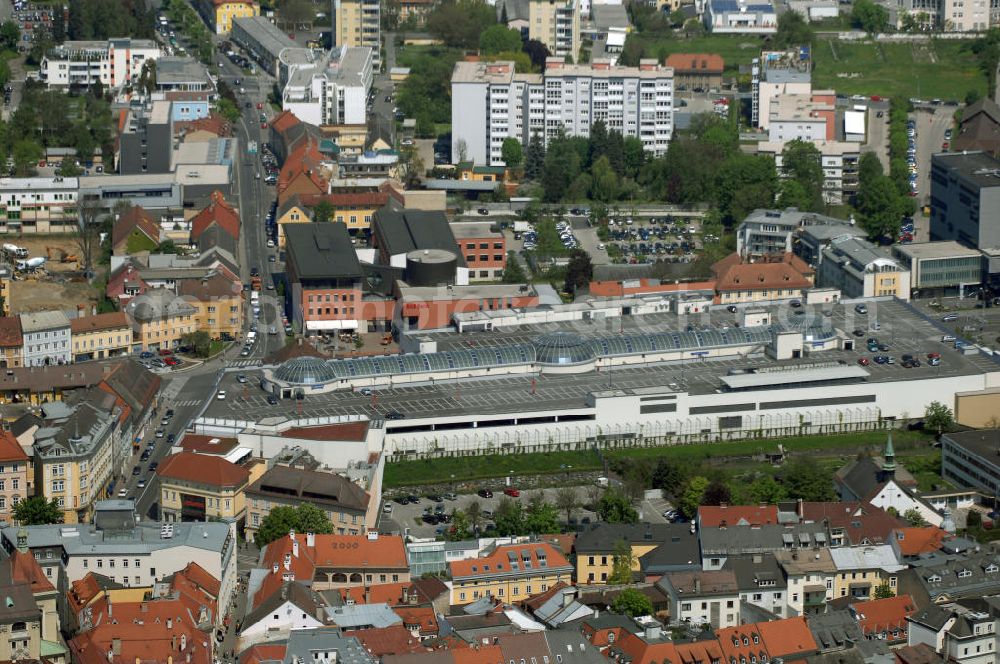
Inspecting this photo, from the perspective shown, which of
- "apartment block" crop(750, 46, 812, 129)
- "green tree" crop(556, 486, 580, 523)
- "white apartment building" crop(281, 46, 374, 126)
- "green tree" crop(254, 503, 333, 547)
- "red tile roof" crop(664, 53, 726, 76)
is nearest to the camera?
"green tree" crop(254, 503, 333, 547)

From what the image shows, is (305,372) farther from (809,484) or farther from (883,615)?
(883,615)

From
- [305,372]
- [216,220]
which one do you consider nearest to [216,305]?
[216,220]

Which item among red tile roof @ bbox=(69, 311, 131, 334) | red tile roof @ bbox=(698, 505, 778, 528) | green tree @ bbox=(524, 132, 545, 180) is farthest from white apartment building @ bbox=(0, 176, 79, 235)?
red tile roof @ bbox=(698, 505, 778, 528)

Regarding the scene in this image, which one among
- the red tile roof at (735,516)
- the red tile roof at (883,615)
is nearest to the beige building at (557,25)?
the red tile roof at (735,516)

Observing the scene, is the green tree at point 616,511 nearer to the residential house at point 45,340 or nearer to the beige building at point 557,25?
the residential house at point 45,340

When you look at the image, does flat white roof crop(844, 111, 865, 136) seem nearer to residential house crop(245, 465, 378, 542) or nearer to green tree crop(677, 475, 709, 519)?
green tree crop(677, 475, 709, 519)
